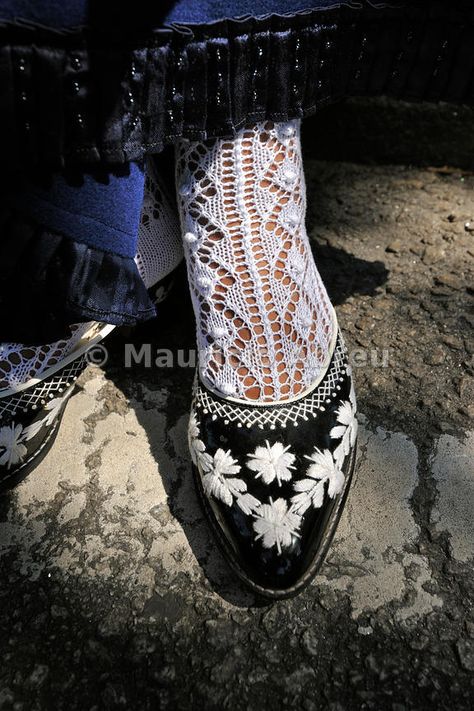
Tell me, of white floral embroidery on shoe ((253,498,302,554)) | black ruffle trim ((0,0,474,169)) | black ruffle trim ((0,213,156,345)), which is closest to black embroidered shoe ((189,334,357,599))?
white floral embroidery on shoe ((253,498,302,554))

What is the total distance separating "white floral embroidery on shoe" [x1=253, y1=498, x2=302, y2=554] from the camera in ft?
2.42

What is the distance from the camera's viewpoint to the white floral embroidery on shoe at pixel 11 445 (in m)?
0.84

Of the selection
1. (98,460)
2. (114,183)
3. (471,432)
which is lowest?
(98,460)

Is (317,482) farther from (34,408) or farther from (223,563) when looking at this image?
(34,408)

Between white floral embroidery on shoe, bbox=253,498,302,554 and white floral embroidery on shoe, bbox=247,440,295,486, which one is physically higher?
white floral embroidery on shoe, bbox=247,440,295,486

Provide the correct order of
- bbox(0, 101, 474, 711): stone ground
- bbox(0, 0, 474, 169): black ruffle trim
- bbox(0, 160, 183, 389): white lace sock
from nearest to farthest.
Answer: bbox(0, 0, 474, 169): black ruffle trim, bbox(0, 101, 474, 711): stone ground, bbox(0, 160, 183, 389): white lace sock

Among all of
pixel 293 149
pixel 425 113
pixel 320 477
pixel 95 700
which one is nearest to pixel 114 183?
pixel 293 149

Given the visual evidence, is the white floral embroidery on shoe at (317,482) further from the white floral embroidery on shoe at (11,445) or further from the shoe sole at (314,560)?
the white floral embroidery on shoe at (11,445)

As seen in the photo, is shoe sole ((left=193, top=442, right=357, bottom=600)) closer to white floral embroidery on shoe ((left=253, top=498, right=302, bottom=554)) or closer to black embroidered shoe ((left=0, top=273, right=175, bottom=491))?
white floral embroidery on shoe ((left=253, top=498, right=302, bottom=554))

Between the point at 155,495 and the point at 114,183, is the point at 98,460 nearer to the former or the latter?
the point at 155,495

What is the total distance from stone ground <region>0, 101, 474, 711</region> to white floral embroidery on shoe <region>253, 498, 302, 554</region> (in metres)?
0.08

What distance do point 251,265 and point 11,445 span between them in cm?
37

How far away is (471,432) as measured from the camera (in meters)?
0.93

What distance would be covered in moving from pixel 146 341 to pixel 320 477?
16.8 inches
